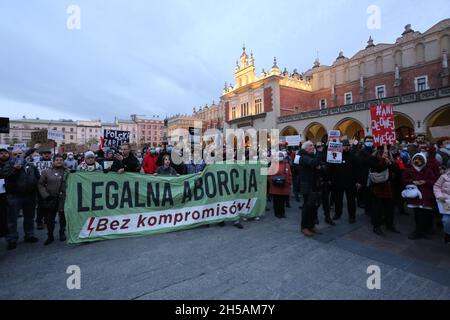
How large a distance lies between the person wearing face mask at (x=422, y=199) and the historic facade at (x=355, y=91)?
17.5 meters

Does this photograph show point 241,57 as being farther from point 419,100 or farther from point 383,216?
point 383,216

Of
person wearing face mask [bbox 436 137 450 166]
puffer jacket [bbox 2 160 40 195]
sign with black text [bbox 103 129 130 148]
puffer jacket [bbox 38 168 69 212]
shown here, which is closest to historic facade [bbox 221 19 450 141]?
person wearing face mask [bbox 436 137 450 166]

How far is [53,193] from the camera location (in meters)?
4.64

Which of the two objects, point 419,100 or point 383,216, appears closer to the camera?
point 383,216

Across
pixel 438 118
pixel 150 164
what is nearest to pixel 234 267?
pixel 150 164

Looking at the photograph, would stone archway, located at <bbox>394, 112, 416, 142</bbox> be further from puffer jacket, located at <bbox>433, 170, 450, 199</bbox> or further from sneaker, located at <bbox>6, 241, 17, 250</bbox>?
sneaker, located at <bbox>6, 241, 17, 250</bbox>

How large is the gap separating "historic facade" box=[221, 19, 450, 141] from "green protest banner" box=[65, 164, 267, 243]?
63.9 feet

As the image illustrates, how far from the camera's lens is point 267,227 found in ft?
17.5

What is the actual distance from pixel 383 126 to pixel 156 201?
18.2ft

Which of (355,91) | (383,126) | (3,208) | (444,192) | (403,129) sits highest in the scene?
(355,91)

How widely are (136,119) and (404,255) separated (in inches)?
4634

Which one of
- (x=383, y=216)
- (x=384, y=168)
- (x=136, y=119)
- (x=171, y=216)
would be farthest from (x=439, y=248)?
(x=136, y=119)

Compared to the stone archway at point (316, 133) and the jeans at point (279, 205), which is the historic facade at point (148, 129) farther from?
the jeans at point (279, 205)

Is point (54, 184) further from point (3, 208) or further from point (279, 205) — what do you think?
point (279, 205)
